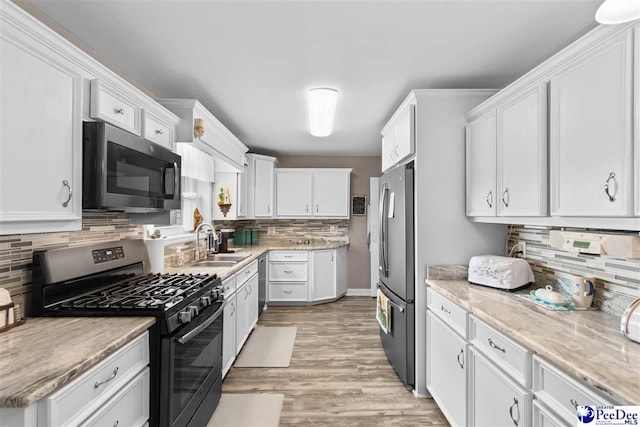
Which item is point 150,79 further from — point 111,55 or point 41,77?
point 41,77

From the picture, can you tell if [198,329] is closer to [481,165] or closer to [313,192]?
[481,165]

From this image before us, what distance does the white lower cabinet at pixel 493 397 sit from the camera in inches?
55.6

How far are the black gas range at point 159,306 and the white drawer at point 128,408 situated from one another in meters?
0.05

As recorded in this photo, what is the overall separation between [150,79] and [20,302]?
174cm

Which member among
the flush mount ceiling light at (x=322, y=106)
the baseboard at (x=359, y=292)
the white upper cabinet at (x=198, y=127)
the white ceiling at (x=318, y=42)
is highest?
the white ceiling at (x=318, y=42)

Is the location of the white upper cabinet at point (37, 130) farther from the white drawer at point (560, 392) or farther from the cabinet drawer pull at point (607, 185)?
the cabinet drawer pull at point (607, 185)

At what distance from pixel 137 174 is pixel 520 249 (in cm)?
262

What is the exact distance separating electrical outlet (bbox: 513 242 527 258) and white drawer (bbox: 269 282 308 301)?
318cm

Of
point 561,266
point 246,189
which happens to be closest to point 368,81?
point 561,266

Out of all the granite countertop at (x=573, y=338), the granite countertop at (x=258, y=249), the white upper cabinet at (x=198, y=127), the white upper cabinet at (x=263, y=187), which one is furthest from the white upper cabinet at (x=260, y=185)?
the granite countertop at (x=573, y=338)

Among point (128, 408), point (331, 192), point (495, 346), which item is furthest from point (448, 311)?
point (331, 192)

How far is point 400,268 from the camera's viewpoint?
2.75 m

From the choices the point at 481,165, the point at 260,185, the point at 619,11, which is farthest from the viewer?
the point at 260,185

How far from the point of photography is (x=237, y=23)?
6.01 ft
